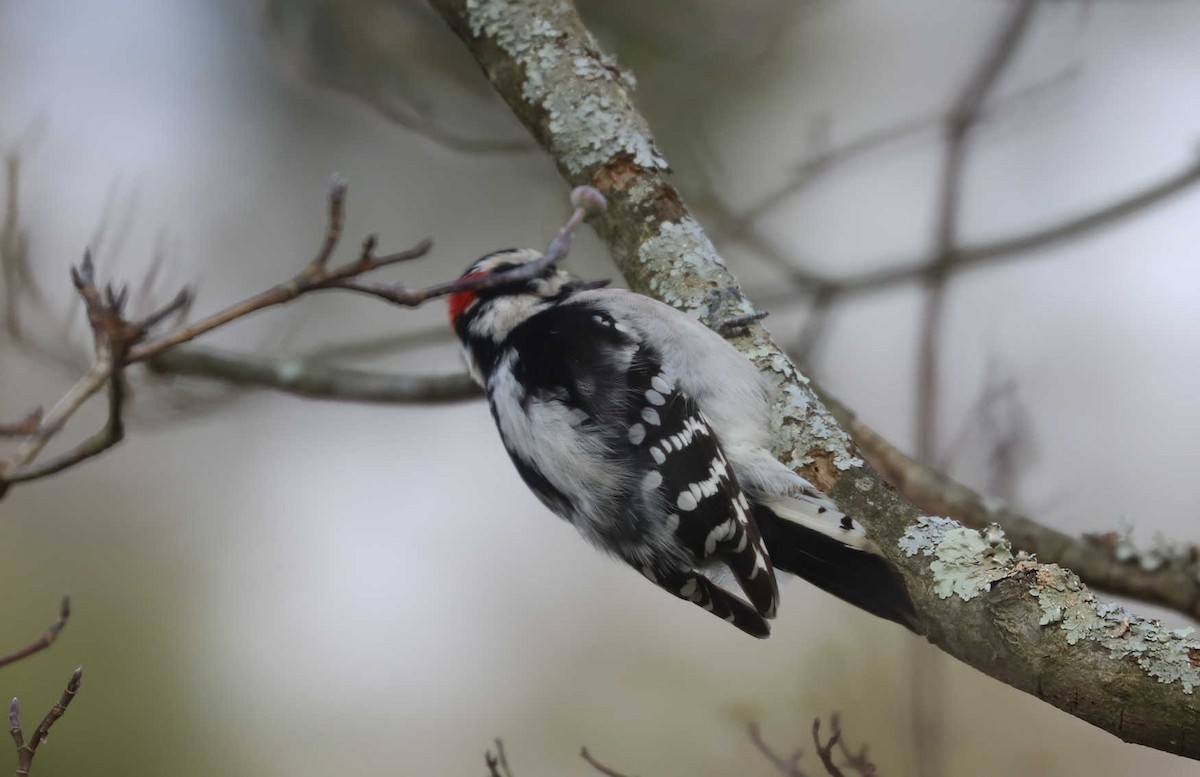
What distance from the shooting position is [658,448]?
146cm

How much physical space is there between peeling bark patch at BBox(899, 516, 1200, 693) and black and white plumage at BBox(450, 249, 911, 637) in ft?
0.74

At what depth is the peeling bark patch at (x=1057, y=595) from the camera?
3.03 ft

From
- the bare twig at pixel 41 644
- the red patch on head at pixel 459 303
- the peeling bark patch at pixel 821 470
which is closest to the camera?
the bare twig at pixel 41 644

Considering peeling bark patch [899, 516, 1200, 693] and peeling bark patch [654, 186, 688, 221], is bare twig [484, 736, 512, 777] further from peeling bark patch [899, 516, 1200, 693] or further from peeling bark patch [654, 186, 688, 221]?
peeling bark patch [654, 186, 688, 221]

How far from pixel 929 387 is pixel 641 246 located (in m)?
0.99

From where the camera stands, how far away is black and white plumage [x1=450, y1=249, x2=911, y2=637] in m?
1.40

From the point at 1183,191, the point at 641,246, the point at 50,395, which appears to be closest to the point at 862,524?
the point at 641,246

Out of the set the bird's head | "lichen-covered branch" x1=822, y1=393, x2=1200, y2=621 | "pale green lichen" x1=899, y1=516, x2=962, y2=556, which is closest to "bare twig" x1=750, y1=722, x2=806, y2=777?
"pale green lichen" x1=899, y1=516, x2=962, y2=556

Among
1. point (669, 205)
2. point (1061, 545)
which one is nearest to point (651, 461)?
A: point (669, 205)

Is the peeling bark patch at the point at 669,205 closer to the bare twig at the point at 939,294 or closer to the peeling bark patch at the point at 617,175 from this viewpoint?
the peeling bark patch at the point at 617,175

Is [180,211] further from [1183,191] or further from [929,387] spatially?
[1183,191]

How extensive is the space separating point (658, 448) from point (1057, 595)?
0.60m

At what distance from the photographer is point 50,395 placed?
350 centimetres

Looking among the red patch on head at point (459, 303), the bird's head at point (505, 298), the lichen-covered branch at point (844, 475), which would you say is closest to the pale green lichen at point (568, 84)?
the lichen-covered branch at point (844, 475)
